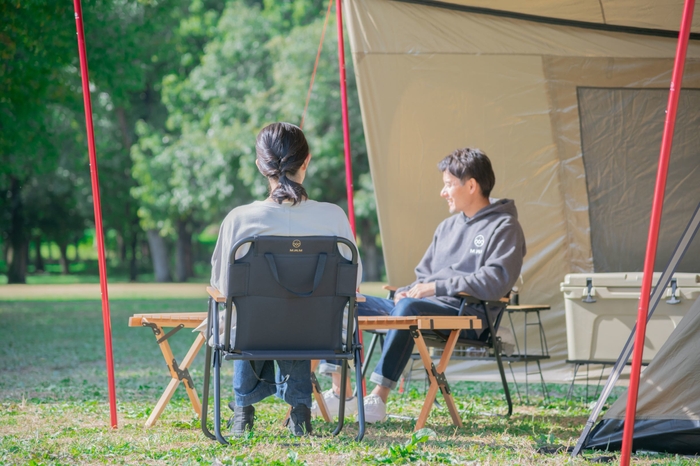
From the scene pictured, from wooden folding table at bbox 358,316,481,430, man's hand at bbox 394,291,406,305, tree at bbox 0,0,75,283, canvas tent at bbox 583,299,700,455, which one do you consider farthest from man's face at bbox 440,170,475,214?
tree at bbox 0,0,75,283

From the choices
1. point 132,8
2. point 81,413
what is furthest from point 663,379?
point 132,8

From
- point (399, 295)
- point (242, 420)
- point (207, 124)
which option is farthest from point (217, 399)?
point (207, 124)

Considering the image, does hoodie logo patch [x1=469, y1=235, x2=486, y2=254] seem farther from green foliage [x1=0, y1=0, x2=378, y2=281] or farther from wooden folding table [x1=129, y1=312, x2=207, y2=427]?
green foliage [x1=0, y1=0, x2=378, y2=281]

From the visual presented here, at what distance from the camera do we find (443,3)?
16.6 ft

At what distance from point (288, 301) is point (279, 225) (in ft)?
0.95

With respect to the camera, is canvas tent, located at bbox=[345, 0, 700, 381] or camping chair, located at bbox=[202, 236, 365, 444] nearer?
camping chair, located at bbox=[202, 236, 365, 444]

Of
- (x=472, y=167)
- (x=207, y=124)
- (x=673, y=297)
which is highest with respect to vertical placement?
(x=207, y=124)

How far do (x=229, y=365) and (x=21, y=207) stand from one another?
1985cm

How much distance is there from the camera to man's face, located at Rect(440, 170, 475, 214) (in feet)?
13.8

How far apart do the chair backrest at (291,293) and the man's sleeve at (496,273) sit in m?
0.93

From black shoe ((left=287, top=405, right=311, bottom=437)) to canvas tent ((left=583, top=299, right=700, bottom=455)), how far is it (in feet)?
3.31

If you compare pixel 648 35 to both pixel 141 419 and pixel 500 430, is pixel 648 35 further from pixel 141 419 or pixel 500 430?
pixel 141 419

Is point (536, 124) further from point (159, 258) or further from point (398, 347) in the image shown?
point (159, 258)

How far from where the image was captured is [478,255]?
13.3 ft
